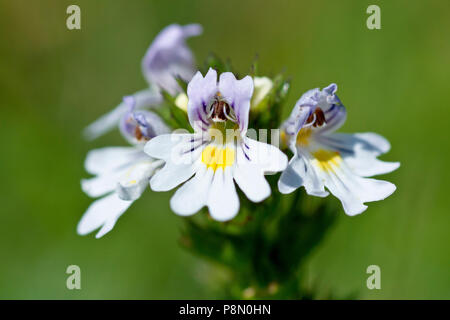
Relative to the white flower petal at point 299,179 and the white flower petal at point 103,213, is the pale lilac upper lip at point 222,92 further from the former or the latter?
the white flower petal at point 103,213

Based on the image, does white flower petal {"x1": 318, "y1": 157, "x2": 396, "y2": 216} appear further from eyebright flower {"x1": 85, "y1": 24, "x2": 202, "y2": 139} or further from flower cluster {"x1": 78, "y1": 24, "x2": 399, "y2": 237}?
eyebright flower {"x1": 85, "y1": 24, "x2": 202, "y2": 139}

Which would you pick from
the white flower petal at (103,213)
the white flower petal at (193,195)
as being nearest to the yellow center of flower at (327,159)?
the white flower petal at (193,195)

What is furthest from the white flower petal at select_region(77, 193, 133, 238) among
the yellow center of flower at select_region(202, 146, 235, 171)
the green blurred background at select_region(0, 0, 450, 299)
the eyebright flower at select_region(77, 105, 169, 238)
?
the green blurred background at select_region(0, 0, 450, 299)

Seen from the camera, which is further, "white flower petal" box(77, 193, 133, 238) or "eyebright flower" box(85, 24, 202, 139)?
"eyebright flower" box(85, 24, 202, 139)

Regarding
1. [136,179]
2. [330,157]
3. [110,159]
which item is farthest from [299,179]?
[110,159]

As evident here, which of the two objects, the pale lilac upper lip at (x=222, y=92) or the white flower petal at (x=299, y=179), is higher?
the pale lilac upper lip at (x=222, y=92)
